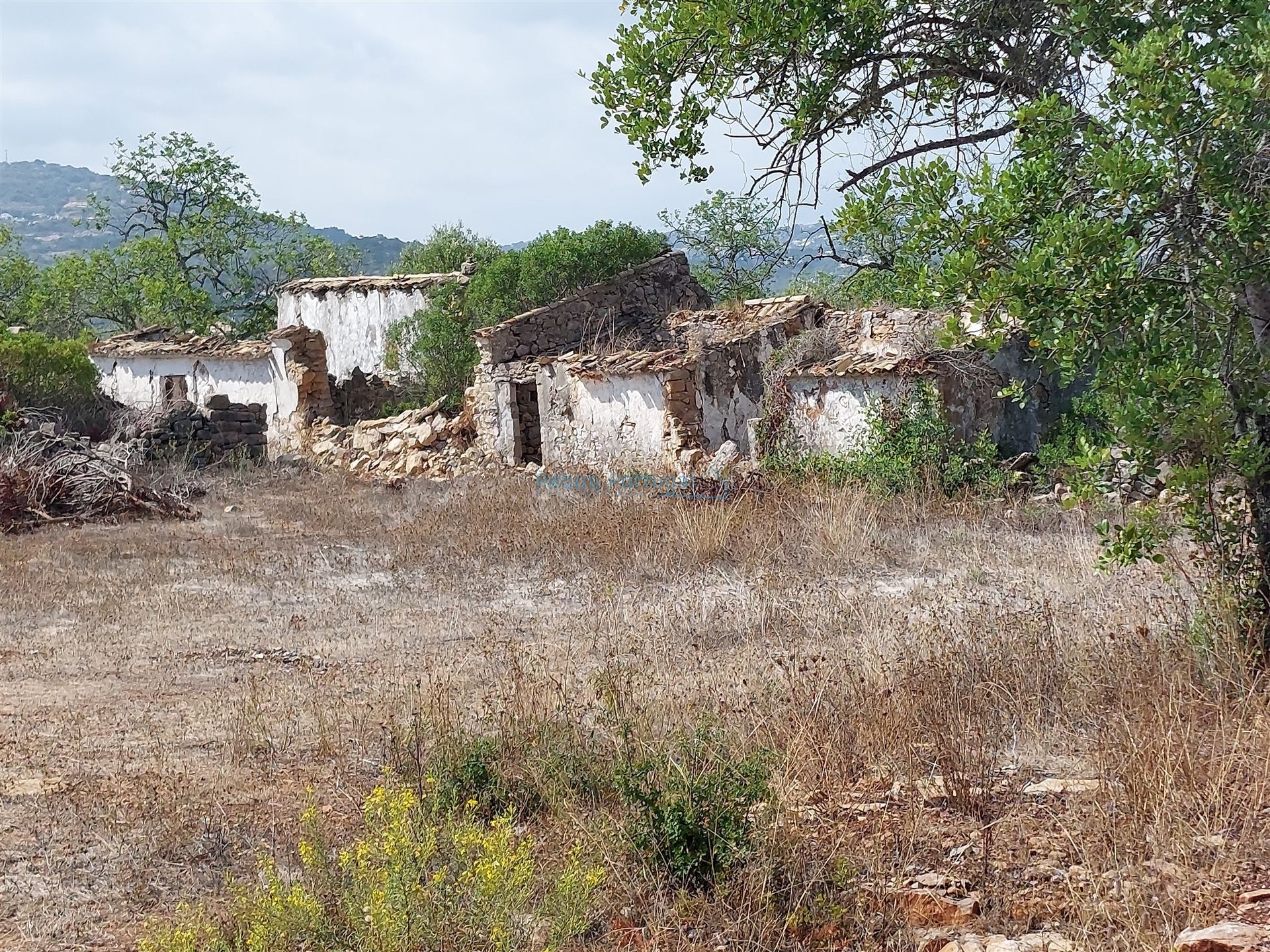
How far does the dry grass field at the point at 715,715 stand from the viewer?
379 centimetres

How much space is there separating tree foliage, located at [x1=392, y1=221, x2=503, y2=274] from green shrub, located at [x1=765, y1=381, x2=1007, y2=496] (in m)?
12.2

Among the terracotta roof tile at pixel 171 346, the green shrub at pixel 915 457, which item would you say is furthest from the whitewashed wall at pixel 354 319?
the green shrub at pixel 915 457

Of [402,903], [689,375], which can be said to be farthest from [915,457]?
[402,903]

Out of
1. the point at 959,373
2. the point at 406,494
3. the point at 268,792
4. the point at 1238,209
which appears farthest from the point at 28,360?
the point at 1238,209

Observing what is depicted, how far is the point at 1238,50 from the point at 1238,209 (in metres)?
0.57

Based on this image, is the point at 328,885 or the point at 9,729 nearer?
the point at 328,885

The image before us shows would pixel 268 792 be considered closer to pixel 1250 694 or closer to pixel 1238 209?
pixel 1250 694

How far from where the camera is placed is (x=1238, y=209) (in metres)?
4.30

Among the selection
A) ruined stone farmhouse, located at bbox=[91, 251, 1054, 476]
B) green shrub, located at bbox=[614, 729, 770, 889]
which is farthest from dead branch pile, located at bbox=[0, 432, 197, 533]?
green shrub, located at bbox=[614, 729, 770, 889]

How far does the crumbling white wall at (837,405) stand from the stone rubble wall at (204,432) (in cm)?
1001

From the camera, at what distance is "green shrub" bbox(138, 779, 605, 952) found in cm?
329

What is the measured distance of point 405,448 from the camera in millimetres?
19969

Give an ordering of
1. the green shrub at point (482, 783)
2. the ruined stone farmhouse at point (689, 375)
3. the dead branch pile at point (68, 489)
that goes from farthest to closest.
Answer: the ruined stone farmhouse at point (689, 375), the dead branch pile at point (68, 489), the green shrub at point (482, 783)

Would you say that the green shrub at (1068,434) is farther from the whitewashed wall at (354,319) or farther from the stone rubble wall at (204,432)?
the whitewashed wall at (354,319)
